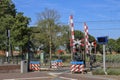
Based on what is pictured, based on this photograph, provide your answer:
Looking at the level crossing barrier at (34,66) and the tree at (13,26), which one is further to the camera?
the tree at (13,26)

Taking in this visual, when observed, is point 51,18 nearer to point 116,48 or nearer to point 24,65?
point 24,65

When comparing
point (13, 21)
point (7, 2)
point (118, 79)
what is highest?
point (7, 2)

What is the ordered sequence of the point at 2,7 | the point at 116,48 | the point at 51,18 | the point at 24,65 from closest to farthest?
the point at 24,65, the point at 51,18, the point at 2,7, the point at 116,48

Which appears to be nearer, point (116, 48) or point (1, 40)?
point (1, 40)

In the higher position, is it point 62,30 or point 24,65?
point 62,30

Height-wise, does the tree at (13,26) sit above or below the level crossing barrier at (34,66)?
Result: above

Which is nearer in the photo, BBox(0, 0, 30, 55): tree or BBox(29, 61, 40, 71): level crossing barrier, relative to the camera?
BBox(29, 61, 40, 71): level crossing barrier

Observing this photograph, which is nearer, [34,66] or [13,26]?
[34,66]

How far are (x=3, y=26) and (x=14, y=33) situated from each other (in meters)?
3.04

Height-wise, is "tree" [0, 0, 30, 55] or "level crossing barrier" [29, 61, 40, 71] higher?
"tree" [0, 0, 30, 55]

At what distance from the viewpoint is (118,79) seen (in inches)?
882

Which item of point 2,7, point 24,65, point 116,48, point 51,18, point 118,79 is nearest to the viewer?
point 118,79

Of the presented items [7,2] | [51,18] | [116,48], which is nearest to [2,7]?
[7,2]

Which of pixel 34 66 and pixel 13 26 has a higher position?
pixel 13 26
